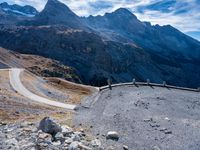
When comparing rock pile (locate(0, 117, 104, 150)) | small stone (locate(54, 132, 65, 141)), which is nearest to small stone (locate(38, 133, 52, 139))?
rock pile (locate(0, 117, 104, 150))

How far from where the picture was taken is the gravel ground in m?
30.1

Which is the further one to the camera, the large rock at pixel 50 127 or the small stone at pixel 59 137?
the large rock at pixel 50 127

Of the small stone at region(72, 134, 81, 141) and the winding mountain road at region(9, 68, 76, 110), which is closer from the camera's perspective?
the small stone at region(72, 134, 81, 141)

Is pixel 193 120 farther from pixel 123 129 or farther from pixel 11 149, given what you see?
pixel 11 149

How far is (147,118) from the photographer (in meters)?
39.0

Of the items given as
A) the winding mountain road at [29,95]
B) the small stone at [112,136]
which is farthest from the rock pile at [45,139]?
the winding mountain road at [29,95]

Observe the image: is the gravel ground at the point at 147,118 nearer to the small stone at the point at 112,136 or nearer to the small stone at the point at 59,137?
the small stone at the point at 112,136

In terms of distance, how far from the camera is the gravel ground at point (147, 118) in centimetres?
3009

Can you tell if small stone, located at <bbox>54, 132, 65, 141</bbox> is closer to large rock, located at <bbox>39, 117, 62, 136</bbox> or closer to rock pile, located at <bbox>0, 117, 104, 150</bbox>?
rock pile, located at <bbox>0, 117, 104, 150</bbox>

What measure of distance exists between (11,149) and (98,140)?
7544mm

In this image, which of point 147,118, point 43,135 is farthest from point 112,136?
point 147,118

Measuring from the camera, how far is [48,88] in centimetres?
6494

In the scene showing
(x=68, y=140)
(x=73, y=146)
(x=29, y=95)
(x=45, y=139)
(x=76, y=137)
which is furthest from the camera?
(x=29, y=95)

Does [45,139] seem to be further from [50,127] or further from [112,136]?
[112,136]
